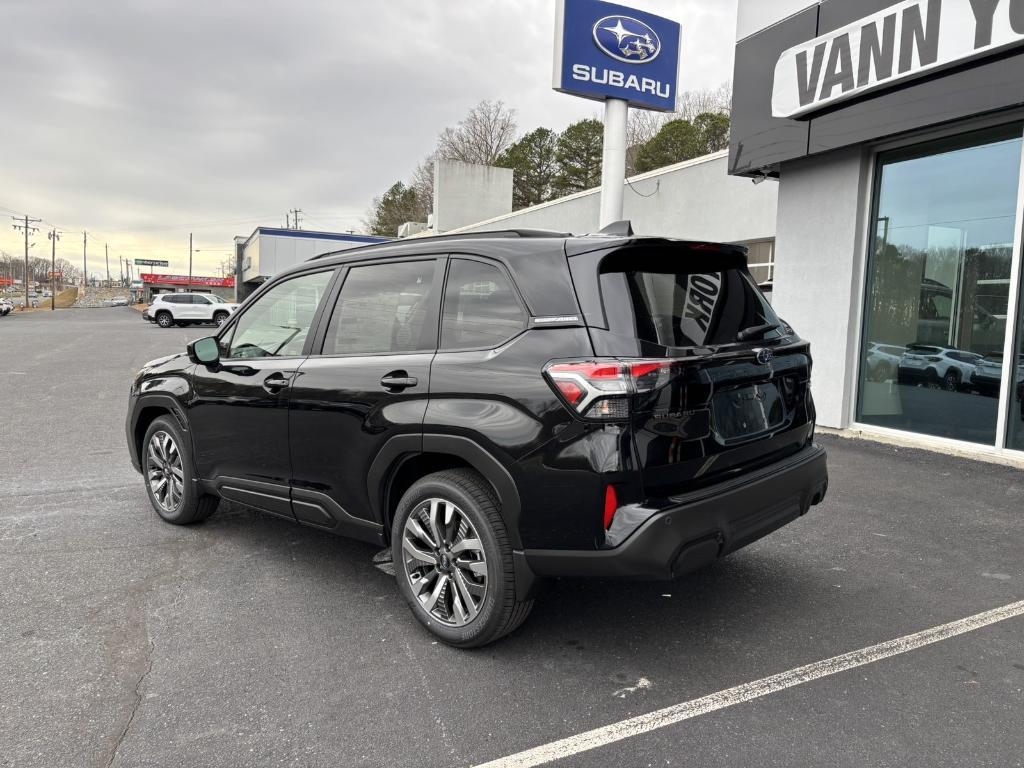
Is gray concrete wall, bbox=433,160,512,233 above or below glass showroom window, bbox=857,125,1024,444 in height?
above

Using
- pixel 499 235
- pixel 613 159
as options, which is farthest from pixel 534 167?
pixel 499 235

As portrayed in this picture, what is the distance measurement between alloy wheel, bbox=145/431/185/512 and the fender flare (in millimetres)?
1941

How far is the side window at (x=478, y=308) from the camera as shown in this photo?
318cm

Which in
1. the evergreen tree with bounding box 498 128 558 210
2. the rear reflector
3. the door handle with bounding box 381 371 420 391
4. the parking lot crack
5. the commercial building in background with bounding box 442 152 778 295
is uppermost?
the evergreen tree with bounding box 498 128 558 210

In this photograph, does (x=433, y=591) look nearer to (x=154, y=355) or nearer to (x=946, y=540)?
(x=946, y=540)

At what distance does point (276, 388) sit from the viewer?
3992 mm

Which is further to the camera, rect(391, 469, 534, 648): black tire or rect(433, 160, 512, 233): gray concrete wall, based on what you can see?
rect(433, 160, 512, 233): gray concrete wall

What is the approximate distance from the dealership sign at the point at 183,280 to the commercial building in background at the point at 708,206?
105 meters

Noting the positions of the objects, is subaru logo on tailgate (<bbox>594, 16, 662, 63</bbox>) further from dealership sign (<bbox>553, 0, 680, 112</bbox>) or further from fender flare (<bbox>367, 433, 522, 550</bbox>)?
fender flare (<bbox>367, 433, 522, 550</bbox>)

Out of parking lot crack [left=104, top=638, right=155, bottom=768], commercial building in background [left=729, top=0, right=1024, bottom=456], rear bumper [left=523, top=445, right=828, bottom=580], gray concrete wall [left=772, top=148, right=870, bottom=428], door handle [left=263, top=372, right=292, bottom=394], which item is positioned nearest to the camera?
parking lot crack [left=104, top=638, right=155, bottom=768]

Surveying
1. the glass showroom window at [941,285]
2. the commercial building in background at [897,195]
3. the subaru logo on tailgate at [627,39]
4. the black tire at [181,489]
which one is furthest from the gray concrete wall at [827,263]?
the black tire at [181,489]

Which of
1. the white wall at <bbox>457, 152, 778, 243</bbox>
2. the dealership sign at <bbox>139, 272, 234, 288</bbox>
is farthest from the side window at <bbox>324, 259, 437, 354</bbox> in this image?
the dealership sign at <bbox>139, 272, 234, 288</bbox>

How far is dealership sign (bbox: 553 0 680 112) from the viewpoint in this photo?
1357cm

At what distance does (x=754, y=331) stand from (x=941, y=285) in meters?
5.63
